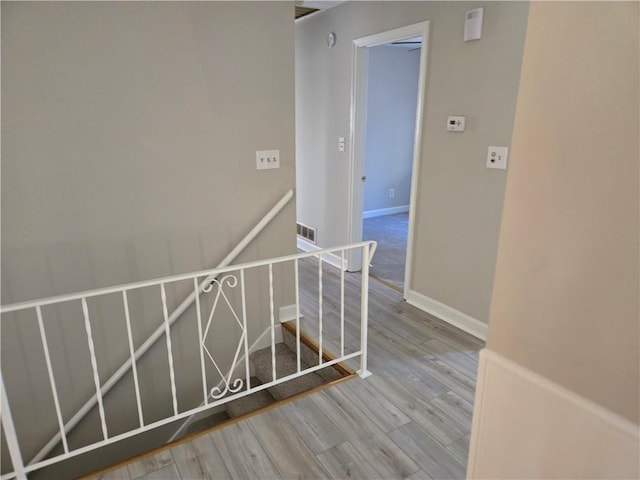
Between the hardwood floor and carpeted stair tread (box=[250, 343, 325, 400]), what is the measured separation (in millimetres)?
284

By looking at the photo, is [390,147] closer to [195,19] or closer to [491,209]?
[491,209]

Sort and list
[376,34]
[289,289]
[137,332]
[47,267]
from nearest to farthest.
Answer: [47,267], [137,332], [289,289], [376,34]

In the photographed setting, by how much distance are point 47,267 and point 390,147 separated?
530cm

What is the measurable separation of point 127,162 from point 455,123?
213 centimetres

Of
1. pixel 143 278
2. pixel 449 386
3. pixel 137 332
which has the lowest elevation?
pixel 449 386

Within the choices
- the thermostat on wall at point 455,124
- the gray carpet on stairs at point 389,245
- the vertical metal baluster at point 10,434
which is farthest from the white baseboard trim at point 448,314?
the vertical metal baluster at point 10,434

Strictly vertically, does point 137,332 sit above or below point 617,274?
below

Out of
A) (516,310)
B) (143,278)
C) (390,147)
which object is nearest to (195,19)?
(143,278)

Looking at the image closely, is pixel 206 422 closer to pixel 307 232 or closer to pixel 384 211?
pixel 307 232

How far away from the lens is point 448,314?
321 centimetres

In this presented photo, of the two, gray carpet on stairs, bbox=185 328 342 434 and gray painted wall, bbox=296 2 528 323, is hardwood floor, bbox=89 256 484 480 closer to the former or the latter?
gray carpet on stairs, bbox=185 328 342 434

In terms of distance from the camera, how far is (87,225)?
91.4 inches

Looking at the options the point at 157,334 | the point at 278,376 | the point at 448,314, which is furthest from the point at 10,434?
the point at 448,314

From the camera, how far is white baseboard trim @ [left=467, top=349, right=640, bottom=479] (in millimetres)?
620
